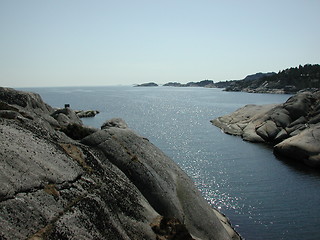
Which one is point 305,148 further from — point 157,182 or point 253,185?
point 157,182

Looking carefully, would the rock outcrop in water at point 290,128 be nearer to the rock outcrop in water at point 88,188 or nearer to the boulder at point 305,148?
the boulder at point 305,148

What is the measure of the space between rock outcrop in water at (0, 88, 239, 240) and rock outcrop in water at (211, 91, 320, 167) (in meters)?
35.3

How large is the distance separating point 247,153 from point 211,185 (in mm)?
22116

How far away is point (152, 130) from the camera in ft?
299

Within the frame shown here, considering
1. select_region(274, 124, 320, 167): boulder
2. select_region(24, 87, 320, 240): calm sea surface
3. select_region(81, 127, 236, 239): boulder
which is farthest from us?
select_region(274, 124, 320, 167): boulder

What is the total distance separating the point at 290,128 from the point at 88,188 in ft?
217

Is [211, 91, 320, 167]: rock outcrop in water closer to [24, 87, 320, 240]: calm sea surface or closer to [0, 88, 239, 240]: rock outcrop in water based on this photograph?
[24, 87, 320, 240]: calm sea surface

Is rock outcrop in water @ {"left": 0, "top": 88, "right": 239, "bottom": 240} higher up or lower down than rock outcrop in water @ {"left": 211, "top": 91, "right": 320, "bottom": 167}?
higher up

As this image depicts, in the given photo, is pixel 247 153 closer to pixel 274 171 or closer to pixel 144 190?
pixel 274 171

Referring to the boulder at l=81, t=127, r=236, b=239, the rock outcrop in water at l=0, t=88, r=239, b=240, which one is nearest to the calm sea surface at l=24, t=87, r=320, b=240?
the rock outcrop in water at l=0, t=88, r=239, b=240

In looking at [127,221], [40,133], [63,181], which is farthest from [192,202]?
[40,133]

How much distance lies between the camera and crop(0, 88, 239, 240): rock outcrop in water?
12.9m

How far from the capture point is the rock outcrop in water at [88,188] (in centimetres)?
1295

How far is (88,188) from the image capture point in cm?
1631
